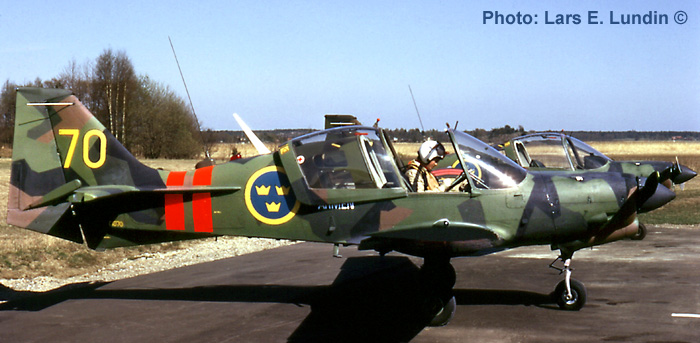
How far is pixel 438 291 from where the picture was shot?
8.10 m

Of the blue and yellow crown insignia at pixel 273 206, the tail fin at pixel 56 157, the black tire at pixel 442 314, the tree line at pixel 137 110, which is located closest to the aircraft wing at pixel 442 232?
the black tire at pixel 442 314

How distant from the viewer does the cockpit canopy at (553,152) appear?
15.1 meters

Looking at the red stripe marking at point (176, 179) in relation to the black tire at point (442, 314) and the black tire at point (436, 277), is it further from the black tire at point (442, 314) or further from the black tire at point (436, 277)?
the black tire at point (442, 314)

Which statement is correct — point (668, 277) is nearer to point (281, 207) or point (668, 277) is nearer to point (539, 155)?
point (539, 155)

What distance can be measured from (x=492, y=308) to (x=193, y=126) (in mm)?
46203

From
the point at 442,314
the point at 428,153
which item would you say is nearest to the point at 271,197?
the point at 428,153

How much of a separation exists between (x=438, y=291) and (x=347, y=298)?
6.52 feet

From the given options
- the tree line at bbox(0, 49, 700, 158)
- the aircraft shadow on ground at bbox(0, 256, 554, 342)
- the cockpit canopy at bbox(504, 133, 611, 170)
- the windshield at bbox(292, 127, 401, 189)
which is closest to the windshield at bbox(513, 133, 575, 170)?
the cockpit canopy at bbox(504, 133, 611, 170)

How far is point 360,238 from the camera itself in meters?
8.37

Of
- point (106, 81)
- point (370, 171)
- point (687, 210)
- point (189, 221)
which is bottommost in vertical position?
point (687, 210)

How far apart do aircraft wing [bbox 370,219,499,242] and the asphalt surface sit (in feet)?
3.88

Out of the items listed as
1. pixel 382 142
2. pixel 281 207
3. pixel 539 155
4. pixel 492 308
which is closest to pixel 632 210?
pixel 492 308

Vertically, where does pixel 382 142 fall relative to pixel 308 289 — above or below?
above

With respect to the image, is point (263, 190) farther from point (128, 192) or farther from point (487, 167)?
point (487, 167)
